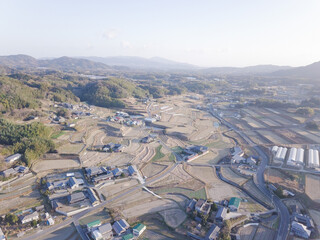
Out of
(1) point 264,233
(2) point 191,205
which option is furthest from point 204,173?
(1) point 264,233

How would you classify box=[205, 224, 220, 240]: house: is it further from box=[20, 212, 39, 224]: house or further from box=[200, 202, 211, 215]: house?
box=[20, 212, 39, 224]: house

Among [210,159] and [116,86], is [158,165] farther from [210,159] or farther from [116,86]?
[116,86]

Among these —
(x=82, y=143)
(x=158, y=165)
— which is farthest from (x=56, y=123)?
(x=158, y=165)

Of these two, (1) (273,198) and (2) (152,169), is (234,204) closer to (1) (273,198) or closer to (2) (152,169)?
(1) (273,198)

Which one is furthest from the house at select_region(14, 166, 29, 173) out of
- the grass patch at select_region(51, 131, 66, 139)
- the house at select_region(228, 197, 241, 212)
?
the house at select_region(228, 197, 241, 212)

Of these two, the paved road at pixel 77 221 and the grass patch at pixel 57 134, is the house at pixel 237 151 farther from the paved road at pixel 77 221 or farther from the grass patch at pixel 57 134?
the grass patch at pixel 57 134

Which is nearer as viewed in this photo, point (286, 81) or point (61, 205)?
point (61, 205)
